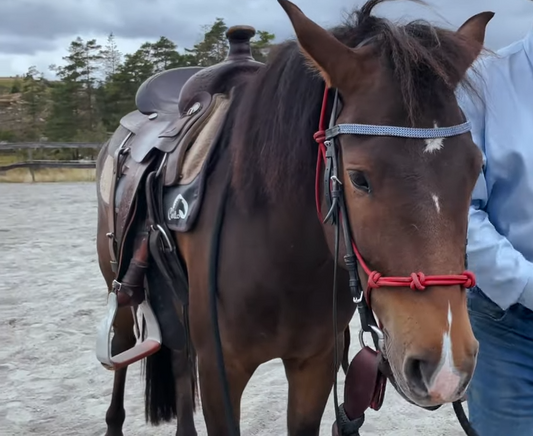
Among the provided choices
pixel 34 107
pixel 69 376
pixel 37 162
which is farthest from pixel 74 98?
pixel 69 376

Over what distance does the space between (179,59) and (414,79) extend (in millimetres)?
27260

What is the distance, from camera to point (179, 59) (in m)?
27.4

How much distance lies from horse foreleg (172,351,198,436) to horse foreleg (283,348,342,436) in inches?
38.0

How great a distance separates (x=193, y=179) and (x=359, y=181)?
0.91m

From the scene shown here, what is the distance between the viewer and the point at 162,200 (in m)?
2.31

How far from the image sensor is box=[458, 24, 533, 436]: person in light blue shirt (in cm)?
157

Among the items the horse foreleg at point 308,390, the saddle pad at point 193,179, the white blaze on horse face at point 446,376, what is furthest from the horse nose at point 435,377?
the saddle pad at point 193,179

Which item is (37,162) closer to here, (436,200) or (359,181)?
(359,181)

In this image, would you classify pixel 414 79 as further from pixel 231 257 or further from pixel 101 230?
pixel 101 230

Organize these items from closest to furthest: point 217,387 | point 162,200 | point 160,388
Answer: point 217,387 → point 162,200 → point 160,388

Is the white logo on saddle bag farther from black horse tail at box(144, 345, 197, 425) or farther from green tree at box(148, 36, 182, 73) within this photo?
green tree at box(148, 36, 182, 73)

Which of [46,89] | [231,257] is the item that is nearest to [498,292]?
[231,257]

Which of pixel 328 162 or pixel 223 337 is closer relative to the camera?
pixel 328 162

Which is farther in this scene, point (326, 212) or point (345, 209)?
point (326, 212)
